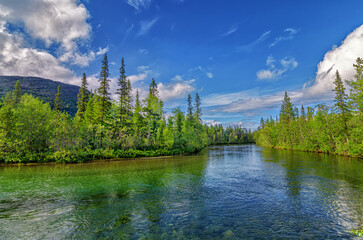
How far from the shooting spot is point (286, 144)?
233 ft

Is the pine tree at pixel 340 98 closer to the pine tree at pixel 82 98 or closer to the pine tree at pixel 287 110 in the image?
the pine tree at pixel 287 110

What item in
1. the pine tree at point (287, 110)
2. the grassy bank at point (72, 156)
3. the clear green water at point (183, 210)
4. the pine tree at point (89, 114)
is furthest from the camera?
the pine tree at point (287, 110)

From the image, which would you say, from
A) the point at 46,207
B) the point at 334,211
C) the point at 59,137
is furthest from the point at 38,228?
the point at 59,137

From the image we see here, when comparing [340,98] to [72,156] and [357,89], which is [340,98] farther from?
[72,156]

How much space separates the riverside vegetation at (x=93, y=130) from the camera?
30531 millimetres

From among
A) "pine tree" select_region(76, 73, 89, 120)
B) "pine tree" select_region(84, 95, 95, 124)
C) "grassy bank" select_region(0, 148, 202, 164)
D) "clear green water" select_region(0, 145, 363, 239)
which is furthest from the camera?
"pine tree" select_region(76, 73, 89, 120)

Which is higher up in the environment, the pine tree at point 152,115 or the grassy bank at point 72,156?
the pine tree at point 152,115

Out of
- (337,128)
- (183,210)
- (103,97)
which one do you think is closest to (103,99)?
(103,97)

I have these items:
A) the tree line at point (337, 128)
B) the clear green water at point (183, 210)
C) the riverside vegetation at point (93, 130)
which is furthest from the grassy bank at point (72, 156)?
the tree line at point (337, 128)

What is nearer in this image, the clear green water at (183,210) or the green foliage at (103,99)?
the clear green water at (183,210)

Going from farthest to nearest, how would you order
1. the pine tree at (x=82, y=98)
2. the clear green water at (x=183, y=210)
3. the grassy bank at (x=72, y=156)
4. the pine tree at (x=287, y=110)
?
the pine tree at (x=287, y=110), the pine tree at (x=82, y=98), the grassy bank at (x=72, y=156), the clear green water at (x=183, y=210)

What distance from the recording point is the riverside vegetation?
1202 inches

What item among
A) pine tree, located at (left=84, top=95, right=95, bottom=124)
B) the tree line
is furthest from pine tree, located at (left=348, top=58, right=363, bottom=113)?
pine tree, located at (left=84, top=95, right=95, bottom=124)

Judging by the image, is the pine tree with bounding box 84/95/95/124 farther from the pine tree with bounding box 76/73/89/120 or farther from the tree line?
the tree line
